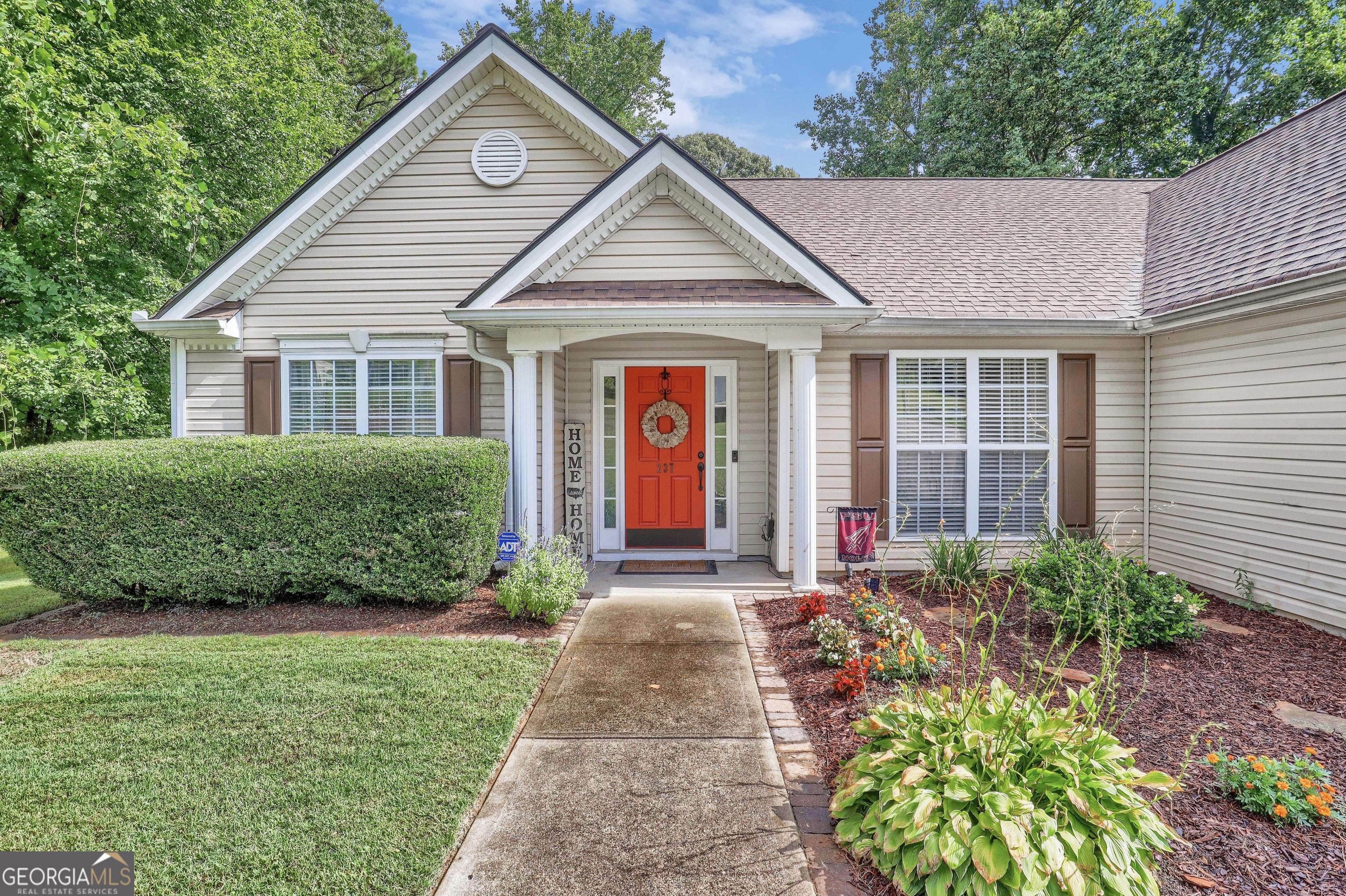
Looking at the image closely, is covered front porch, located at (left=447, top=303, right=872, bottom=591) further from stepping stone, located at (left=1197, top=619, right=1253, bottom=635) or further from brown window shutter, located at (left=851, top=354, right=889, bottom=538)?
stepping stone, located at (left=1197, top=619, right=1253, bottom=635)

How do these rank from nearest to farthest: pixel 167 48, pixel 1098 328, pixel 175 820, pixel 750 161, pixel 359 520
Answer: pixel 175 820 → pixel 359 520 → pixel 1098 328 → pixel 167 48 → pixel 750 161

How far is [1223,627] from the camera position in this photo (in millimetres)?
4820

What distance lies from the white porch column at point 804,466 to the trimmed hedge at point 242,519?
291 centimetres

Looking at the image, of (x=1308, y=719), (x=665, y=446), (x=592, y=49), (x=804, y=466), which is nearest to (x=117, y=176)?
(x=665, y=446)

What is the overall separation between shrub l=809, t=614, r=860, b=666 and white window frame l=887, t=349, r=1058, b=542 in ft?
8.45

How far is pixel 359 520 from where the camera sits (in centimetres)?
501

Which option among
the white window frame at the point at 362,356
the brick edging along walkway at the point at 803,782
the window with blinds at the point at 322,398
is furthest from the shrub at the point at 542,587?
the window with blinds at the point at 322,398

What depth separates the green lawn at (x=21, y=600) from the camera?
5.34 m

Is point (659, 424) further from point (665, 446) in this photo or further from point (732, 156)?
point (732, 156)

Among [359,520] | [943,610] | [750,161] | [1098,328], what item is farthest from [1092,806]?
[750,161]

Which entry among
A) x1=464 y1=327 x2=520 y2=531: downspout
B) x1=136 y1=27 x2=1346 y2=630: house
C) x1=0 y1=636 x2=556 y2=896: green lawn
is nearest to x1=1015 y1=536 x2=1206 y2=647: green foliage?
x1=136 y1=27 x2=1346 y2=630: house

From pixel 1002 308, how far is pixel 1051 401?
3.72 ft

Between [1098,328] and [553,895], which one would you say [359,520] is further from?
[1098,328]

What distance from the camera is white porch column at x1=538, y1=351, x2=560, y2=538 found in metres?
6.05
